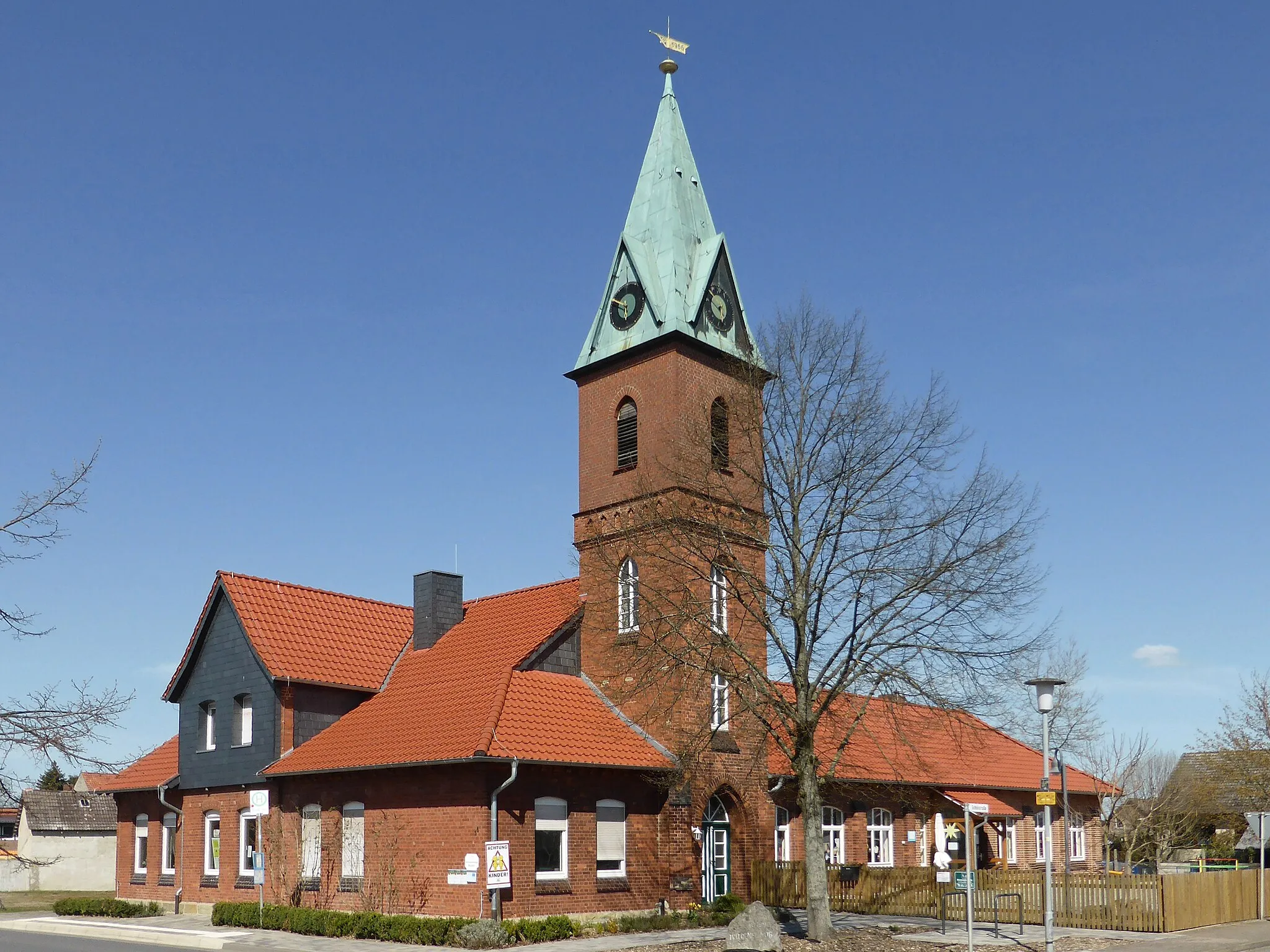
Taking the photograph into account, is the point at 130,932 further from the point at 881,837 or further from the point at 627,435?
the point at 881,837

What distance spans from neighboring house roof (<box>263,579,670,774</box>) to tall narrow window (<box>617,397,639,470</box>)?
A: 3.51 m

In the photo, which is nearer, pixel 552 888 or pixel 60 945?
pixel 60 945

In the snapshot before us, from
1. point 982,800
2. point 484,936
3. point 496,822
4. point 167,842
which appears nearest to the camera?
point 484,936

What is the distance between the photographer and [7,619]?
500 inches

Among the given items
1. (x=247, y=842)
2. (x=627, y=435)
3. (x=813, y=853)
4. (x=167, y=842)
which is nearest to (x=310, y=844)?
(x=247, y=842)

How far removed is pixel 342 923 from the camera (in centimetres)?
2647

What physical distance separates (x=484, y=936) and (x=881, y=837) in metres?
17.0

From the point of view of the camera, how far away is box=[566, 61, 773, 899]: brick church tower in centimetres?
2627

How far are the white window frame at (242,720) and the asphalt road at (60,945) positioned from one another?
259 inches

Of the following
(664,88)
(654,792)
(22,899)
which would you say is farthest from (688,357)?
(22,899)

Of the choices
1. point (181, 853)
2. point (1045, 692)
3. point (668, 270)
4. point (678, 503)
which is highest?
point (668, 270)

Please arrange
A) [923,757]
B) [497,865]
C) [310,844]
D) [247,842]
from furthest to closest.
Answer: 1. [923,757]
2. [247,842]
3. [310,844]
4. [497,865]

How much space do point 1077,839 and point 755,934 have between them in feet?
92.1

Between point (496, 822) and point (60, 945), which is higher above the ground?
point (496, 822)
